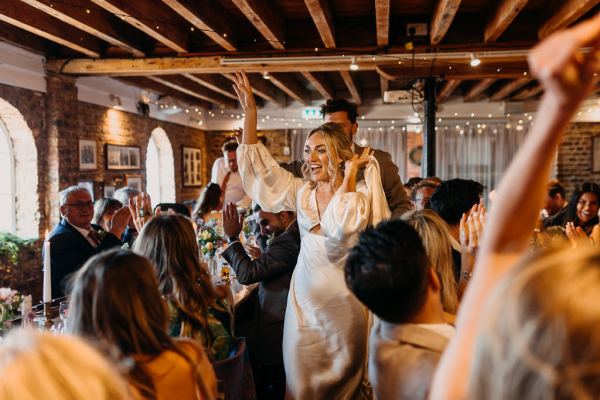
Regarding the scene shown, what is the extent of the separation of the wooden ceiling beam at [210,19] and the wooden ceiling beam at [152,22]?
0.90 ft

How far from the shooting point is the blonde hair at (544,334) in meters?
0.58

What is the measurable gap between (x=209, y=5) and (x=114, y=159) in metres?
3.55

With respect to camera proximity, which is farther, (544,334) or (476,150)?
(476,150)

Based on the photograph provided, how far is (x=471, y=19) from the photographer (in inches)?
227


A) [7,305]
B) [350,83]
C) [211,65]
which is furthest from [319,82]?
[7,305]

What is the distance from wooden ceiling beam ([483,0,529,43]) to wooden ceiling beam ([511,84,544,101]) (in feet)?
12.1

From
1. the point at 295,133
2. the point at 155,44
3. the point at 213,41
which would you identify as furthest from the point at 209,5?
the point at 295,133

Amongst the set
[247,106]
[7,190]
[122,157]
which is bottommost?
[7,190]

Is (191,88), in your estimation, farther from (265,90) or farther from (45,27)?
(45,27)

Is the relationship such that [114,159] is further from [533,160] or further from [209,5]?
[533,160]

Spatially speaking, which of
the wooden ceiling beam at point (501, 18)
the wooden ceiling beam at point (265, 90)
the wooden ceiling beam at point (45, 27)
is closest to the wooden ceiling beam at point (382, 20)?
the wooden ceiling beam at point (501, 18)

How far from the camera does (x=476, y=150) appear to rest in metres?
11.6

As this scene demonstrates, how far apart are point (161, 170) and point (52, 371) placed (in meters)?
9.73

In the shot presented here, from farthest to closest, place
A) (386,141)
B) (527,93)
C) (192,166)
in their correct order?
(386,141) < (192,166) < (527,93)
